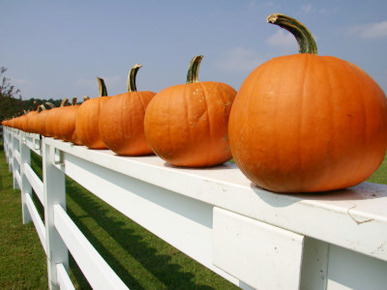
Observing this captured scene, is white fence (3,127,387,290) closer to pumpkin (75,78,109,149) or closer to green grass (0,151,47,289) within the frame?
pumpkin (75,78,109,149)

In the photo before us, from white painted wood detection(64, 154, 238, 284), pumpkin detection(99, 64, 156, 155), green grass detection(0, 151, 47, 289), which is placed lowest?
green grass detection(0, 151, 47, 289)

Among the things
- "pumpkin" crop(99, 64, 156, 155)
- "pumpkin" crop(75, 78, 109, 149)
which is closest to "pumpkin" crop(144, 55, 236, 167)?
"pumpkin" crop(99, 64, 156, 155)

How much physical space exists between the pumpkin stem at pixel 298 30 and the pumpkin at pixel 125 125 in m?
0.92

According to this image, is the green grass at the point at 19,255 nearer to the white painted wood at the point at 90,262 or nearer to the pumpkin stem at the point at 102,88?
the white painted wood at the point at 90,262

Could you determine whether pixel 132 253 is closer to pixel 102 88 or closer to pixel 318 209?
pixel 102 88

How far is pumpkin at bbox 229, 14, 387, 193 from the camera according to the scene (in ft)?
1.79

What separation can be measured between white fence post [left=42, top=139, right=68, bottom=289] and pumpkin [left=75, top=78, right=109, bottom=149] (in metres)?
0.77

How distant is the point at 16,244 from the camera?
393 cm

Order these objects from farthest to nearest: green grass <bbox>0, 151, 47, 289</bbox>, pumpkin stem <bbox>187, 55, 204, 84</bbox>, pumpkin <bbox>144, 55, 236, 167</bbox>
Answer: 1. green grass <bbox>0, 151, 47, 289</bbox>
2. pumpkin stem <bbox>187, 55, 204, 84</bbox>
3. pumpkin <bbox>144, 55, 236, 167</bbox>

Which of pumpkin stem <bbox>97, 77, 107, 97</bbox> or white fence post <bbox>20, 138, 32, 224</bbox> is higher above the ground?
pumpkin stem <bbox>97, 77, 107, 97</bbox>

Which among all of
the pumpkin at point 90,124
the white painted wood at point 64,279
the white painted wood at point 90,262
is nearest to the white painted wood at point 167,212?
the white painted wood at point 90,262

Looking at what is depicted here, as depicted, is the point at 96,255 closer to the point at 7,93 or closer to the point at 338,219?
the point at 338,219

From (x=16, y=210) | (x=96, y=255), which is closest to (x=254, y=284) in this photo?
(x=96, y=255)

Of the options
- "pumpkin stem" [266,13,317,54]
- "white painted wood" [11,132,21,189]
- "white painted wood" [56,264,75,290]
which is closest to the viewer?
"pumpkin stem" [266,13,317,54]
